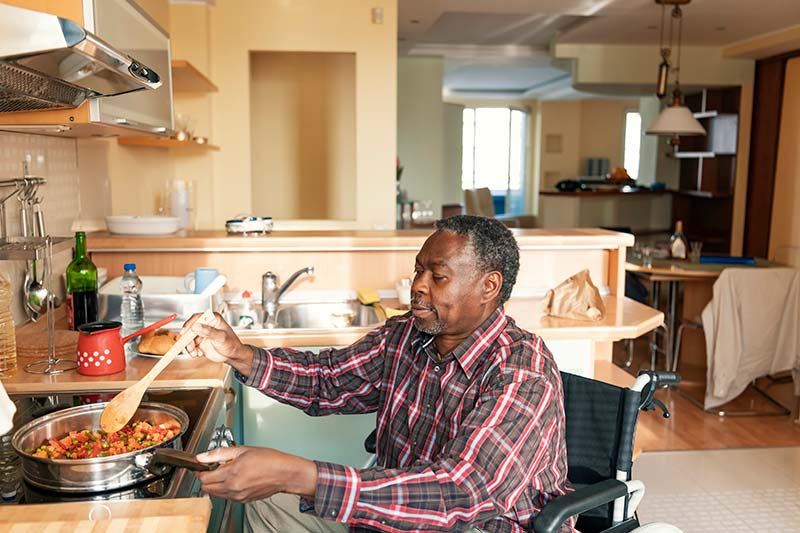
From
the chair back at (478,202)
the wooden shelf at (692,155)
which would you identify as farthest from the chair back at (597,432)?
the chair back at (478,202)

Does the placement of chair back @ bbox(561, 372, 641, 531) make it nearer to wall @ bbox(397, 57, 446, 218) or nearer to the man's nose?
the man's nose

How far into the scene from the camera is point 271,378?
68.1 inches

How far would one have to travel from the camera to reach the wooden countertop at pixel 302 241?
2.97m

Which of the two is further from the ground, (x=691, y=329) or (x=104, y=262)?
(x=104, y=262)

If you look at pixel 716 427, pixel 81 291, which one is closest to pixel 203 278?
pixel 81 291

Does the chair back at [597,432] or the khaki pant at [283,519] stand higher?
the chair back at [597,432]

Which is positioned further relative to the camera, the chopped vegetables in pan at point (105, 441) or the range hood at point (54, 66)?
the chopped vegetables in pan at point (105, 441)

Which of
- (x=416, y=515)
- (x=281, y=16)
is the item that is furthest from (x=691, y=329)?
(x=416, y=515)

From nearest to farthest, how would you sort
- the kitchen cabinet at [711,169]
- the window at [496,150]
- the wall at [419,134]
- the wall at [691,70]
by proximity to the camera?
the wall at [691,70] < the kitchen cabinet at [711,169] < the wall at [419,134] < the window at [496,150]

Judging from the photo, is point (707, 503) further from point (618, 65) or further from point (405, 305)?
point (618, 65)

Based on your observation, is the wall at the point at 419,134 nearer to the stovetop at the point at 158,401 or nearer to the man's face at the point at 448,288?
the stovetop at the point at 158,401

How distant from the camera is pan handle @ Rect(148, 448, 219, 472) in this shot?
1.28 meters

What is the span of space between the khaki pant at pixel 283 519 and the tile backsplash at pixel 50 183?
1109 mm

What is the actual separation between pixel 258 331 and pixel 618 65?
552 centimetres
